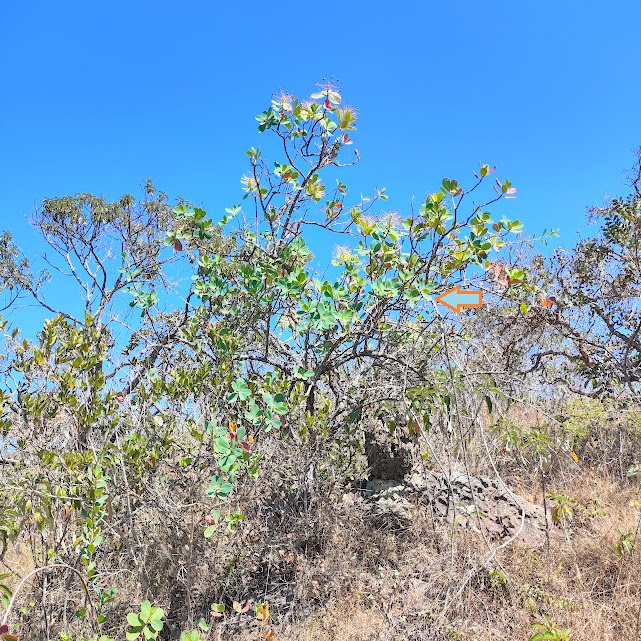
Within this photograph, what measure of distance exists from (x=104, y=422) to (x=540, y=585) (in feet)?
8.20

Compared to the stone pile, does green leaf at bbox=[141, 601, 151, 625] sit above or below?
below

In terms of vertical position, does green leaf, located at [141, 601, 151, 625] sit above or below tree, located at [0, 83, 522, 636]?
below

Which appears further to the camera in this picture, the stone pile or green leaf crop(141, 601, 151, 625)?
the stone pile

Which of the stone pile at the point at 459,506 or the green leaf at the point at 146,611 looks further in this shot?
the stone pile at the point at 459,506

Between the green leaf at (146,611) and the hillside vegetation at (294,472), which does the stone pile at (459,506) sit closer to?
the hillside vegetation at (294,472)

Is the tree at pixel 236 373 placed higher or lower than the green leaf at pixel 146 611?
higher

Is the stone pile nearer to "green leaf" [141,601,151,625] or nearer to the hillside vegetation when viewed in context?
the hillside vegetation

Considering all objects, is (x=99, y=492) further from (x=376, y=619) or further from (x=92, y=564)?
(x=376, y=619)

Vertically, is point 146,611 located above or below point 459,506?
below

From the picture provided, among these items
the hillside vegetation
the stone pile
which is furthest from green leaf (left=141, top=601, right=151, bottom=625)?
the stone pile

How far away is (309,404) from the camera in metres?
3.36

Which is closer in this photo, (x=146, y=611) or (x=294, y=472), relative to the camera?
(x=146, y=611)

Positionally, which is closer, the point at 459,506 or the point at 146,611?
the point at 146,611

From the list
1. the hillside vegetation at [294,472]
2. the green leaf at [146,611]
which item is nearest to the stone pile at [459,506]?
the hillside vegetation at [294,472]
